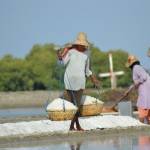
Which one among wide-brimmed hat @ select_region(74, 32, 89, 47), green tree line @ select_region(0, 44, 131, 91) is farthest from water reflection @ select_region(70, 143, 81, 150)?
green tree line @ select_region(0, 44, 131, 91)

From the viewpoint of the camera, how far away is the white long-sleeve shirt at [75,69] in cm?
1493

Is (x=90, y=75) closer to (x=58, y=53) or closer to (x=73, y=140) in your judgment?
(x=58, y=53)

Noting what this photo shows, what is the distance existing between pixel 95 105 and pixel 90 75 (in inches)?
34.5

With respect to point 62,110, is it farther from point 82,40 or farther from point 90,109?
point 82,40

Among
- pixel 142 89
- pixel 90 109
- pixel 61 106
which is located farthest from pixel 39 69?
pixel 61 106

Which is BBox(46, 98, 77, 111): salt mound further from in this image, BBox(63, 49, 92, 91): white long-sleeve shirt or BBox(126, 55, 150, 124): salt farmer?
BBox(126, 55, 150, 124): salt farmer

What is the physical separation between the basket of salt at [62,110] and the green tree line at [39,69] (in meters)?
69.7

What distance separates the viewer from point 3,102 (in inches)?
2810

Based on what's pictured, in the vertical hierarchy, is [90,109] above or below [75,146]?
above

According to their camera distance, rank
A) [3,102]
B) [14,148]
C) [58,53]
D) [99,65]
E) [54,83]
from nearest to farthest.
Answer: [14,148], [58,53], [3,102], [54,83], [99,65]

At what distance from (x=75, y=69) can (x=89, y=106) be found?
113 cm

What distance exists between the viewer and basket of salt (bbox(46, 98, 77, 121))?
49.8 feet

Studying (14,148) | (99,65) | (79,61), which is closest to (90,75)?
(79,61)

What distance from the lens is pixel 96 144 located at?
12.5 metres
